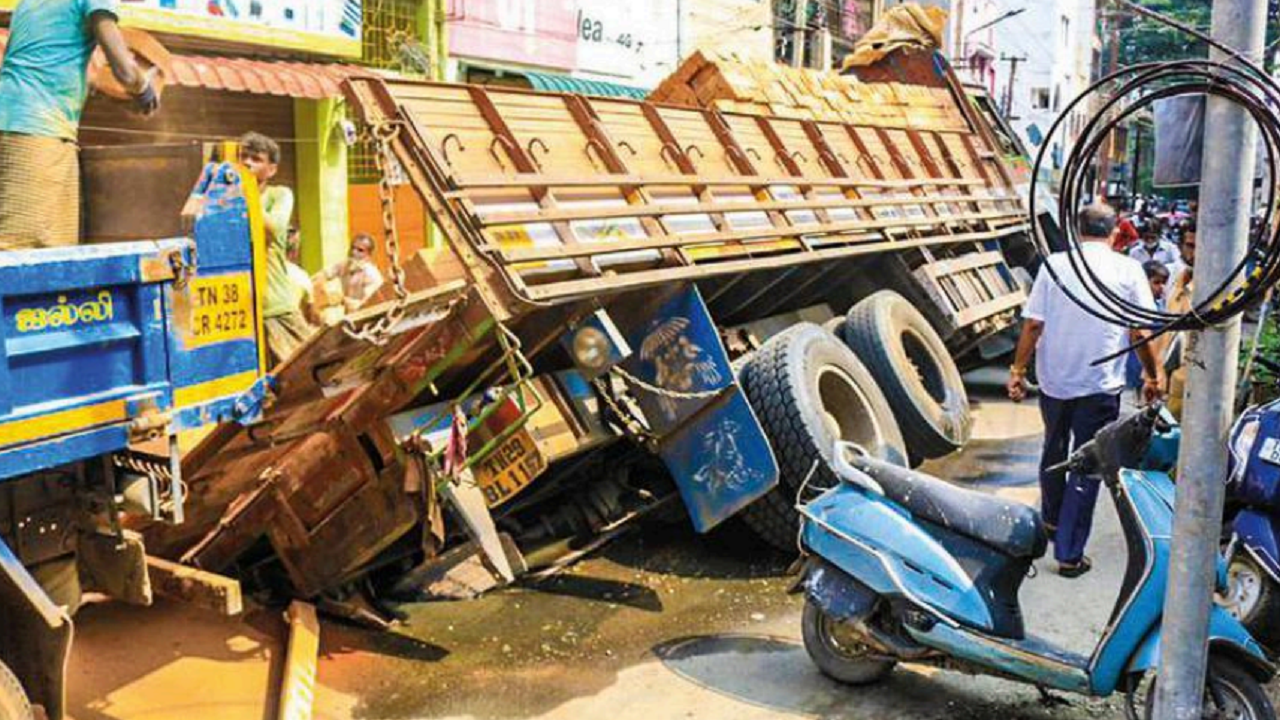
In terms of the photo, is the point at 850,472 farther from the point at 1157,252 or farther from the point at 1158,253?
the point at 1157,252

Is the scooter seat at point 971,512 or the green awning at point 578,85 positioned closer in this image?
the scooter seat at point 971,512

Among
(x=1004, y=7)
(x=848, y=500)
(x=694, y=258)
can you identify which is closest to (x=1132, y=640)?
(x=848, y=500)

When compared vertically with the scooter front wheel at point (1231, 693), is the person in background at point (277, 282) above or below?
above

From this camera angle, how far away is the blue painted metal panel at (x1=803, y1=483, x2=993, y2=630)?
412cm

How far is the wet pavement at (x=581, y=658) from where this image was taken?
4.36 m

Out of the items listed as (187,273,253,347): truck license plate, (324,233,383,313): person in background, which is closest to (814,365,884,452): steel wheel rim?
(324,233,383,313): person in background

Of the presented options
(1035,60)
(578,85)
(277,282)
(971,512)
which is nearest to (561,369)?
(277,282)

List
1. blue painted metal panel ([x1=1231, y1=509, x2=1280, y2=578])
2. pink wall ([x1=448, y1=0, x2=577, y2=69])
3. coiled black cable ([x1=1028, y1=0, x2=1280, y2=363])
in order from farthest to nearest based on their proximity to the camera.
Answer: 1. pink wall ([x1=448, y1=0, x2=577, y2=69])
2. blue painted metal panel ([x1=1231, y1=509, x2=1280, y2=578])
3. coiled black cable ([x1=1028, y1=0, x2=1280, y2=363])

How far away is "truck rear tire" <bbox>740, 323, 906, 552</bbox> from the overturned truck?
13mm

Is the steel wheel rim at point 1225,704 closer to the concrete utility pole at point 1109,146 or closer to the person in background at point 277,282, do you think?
the person in background at point 277,282

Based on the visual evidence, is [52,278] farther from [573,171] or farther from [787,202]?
[787,202]

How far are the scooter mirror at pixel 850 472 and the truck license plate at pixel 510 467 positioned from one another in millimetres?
1167

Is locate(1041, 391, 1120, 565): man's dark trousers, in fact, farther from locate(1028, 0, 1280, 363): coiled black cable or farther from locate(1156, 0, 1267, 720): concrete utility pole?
locate(1028, 0, 1280, 363): coiled black cable

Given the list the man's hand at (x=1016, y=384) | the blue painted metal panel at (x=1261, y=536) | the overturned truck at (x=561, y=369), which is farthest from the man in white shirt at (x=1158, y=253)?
the blue painted metal panel at (x=1261, y=536)
